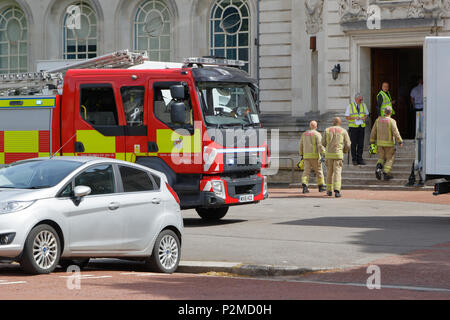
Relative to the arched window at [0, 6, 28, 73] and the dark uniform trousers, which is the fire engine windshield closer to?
the dark uniform trousers

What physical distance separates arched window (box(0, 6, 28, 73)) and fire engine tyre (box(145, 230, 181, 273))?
24.4m

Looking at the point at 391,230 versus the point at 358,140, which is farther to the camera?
the point at 358,140

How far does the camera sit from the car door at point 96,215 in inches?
425

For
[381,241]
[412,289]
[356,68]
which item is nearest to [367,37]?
[356,68]

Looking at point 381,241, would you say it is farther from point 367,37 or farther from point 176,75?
point 367,37

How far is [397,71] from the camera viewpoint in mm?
28812

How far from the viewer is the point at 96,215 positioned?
11000 millimetres

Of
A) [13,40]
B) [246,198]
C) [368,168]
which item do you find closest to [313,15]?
[368,168]

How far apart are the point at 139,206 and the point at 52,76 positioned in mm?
6833

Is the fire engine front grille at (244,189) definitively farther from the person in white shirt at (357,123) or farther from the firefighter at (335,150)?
the person in white shirt at (357,123)

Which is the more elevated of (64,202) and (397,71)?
(397,71)

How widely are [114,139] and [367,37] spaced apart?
12501mm

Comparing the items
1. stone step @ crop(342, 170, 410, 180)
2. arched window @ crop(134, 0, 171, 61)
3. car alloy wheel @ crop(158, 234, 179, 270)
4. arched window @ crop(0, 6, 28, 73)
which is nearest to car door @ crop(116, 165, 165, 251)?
car alloy wheel @ crop(158, 234, 179, 270)

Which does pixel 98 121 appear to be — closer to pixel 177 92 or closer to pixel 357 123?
pixel 177 92
